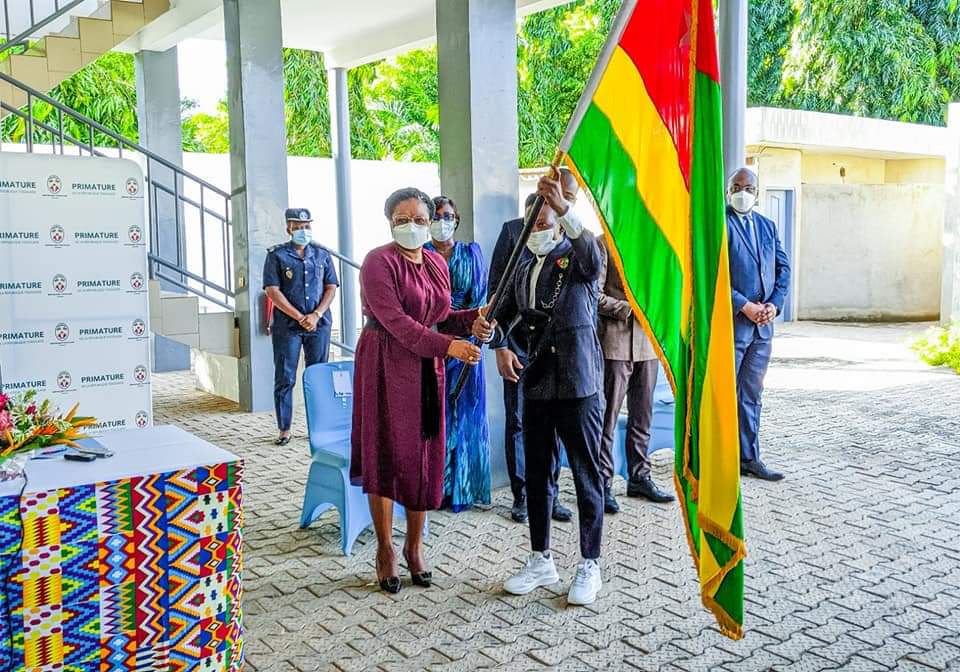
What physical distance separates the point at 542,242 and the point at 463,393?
1.38m

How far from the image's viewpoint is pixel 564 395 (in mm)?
3689

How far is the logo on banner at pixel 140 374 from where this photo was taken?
5254mm

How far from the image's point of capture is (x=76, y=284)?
16.5 feet

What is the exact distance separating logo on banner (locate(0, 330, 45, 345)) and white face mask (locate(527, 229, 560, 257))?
2839 mm

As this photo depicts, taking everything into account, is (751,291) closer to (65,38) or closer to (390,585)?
(390,585)

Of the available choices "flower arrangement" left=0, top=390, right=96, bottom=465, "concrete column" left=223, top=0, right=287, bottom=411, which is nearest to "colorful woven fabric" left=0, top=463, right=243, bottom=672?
"flower arrangement" left=0, top=390, right=96, bottom=465

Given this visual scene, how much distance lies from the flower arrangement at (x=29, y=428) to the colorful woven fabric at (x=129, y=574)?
0.94ft

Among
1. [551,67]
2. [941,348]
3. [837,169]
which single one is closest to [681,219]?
[941,348]

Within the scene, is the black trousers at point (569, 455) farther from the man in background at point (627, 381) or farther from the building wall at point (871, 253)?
the building wall at point (871, 253)

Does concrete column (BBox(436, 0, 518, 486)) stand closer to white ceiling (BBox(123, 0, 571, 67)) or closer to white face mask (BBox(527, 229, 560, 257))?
white face mask (BBox(527, 229, 560, 257))

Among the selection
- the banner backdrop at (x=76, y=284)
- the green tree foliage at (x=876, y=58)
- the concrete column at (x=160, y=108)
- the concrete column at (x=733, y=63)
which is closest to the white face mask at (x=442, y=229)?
the banner backdrop at (x=76, y=284)

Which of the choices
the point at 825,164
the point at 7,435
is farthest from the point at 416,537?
the point at 825,164

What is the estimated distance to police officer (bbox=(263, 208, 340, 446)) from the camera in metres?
7.00

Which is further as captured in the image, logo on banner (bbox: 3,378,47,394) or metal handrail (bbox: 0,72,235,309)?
metal handrail (bbox: 0,72,235,309)
